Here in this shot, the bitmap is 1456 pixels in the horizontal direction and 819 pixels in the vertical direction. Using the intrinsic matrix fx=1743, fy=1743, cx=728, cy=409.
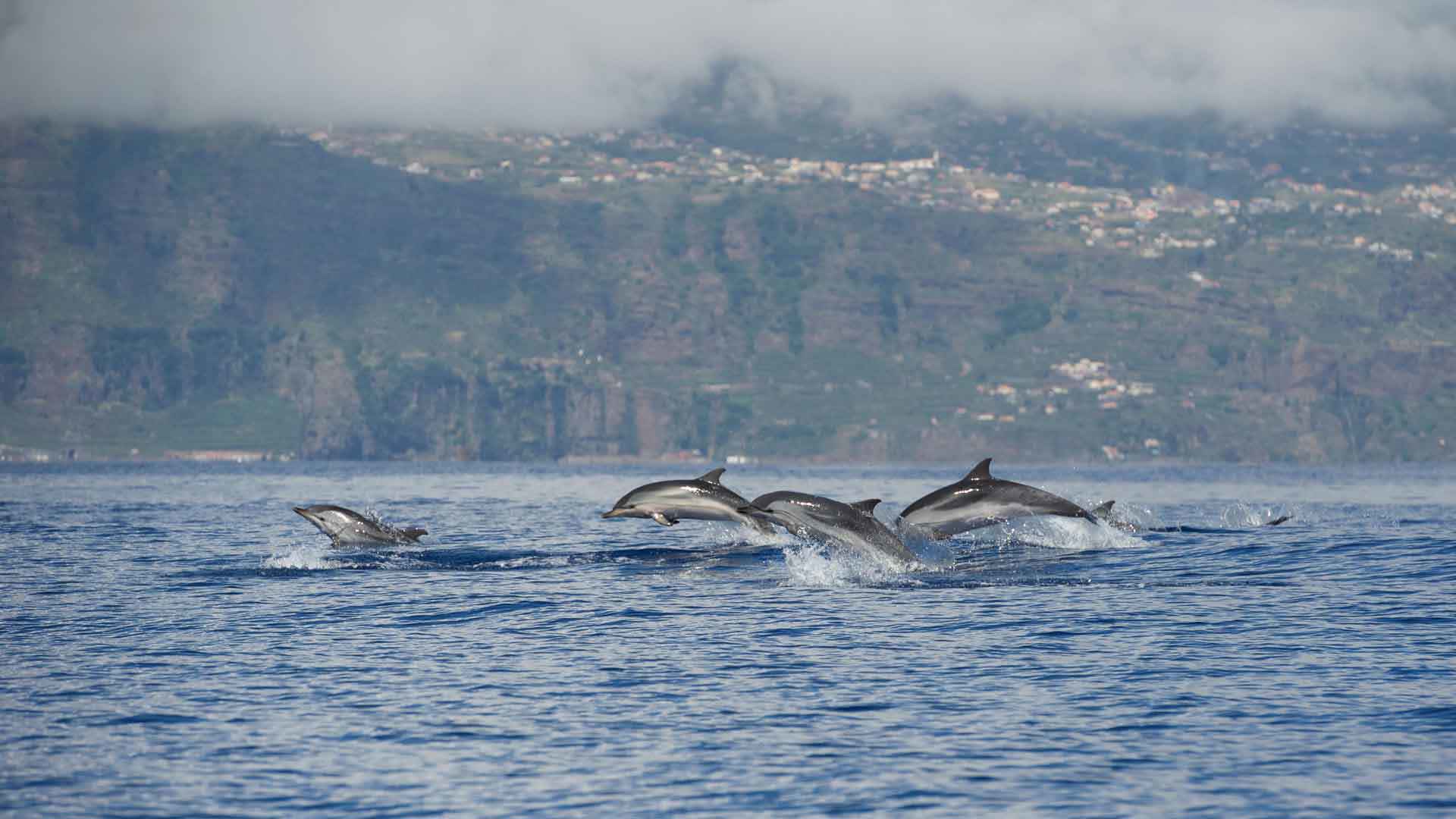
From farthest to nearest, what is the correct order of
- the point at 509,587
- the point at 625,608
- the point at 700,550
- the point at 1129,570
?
the point at 700,550
the point at 1129,570
the point at 509,587
the point at 625,608

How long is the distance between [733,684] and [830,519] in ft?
47.4

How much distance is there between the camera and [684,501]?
4628 cm

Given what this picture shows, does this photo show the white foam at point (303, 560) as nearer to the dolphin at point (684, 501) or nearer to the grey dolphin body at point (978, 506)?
the dolphin at point (684, 501)

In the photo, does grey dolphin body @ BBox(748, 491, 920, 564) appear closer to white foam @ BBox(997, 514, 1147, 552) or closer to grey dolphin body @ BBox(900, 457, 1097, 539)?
grey dolphin body @ BBox(900, 457, 1097, 539)

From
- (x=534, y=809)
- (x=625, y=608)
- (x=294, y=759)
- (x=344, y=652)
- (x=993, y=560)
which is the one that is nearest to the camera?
(x=534, y=809)

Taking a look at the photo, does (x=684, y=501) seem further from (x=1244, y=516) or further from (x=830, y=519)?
(x=1244, y=516)

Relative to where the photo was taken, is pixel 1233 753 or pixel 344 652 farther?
pixel 344 652

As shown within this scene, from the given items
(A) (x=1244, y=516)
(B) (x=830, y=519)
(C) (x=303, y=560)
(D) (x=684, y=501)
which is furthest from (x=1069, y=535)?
(A) (x=1244, y=516)

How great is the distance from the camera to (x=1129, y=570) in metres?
43.8

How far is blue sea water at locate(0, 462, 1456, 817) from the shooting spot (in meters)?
19.7

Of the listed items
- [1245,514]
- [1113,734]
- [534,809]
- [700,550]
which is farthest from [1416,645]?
[1245,514]

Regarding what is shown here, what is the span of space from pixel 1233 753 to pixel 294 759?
11.4m

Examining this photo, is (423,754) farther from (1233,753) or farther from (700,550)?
(700,550)

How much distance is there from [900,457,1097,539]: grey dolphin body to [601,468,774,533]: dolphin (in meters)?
4.50
